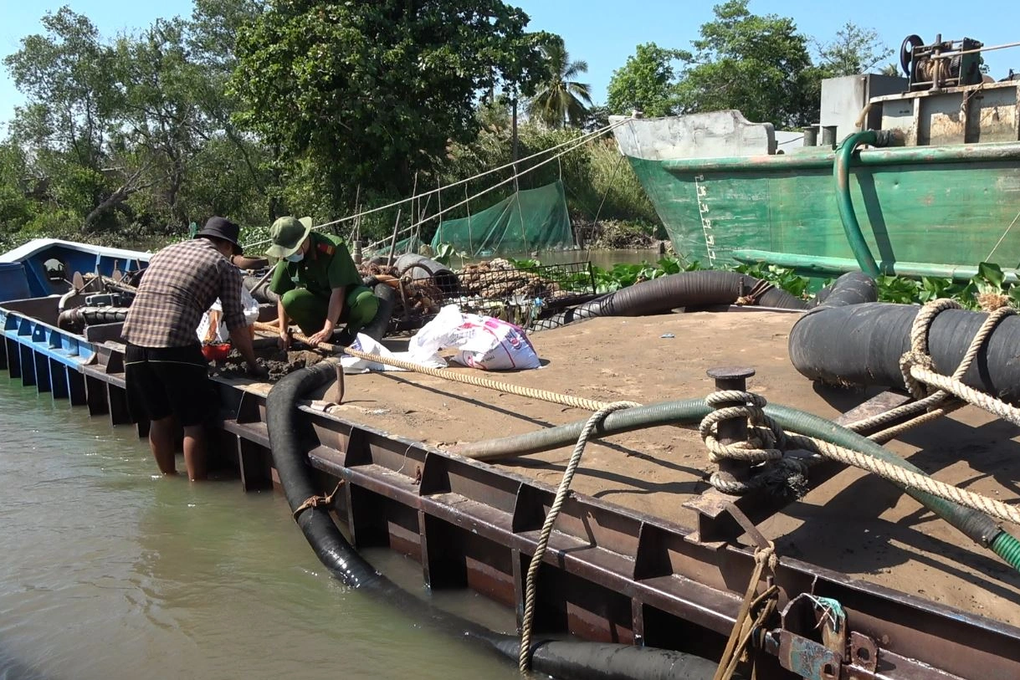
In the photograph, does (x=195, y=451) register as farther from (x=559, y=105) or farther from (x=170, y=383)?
(x=559, y=105)

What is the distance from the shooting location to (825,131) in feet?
37.6

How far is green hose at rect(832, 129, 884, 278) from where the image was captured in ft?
33.6

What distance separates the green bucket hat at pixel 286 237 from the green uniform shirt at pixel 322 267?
0.48 ft

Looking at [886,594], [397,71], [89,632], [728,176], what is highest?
[397,71]

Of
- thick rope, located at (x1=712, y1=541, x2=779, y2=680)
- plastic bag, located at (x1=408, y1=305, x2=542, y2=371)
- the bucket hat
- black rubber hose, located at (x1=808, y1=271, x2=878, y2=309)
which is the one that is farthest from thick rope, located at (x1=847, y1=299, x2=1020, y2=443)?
the bucket hat

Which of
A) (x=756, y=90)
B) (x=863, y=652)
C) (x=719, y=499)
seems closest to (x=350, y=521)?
(x=719, y=499)

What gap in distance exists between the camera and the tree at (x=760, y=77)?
123 ft

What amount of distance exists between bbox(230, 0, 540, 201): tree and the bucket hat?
1670cm

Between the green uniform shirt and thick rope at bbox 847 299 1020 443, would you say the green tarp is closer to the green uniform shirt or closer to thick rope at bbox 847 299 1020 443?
the green uniform shirt

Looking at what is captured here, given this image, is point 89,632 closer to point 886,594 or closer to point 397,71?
point 886,594

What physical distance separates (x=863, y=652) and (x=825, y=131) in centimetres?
989

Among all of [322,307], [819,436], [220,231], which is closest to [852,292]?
[819,436]

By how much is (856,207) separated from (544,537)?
27.8ft

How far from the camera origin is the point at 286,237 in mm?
6996
